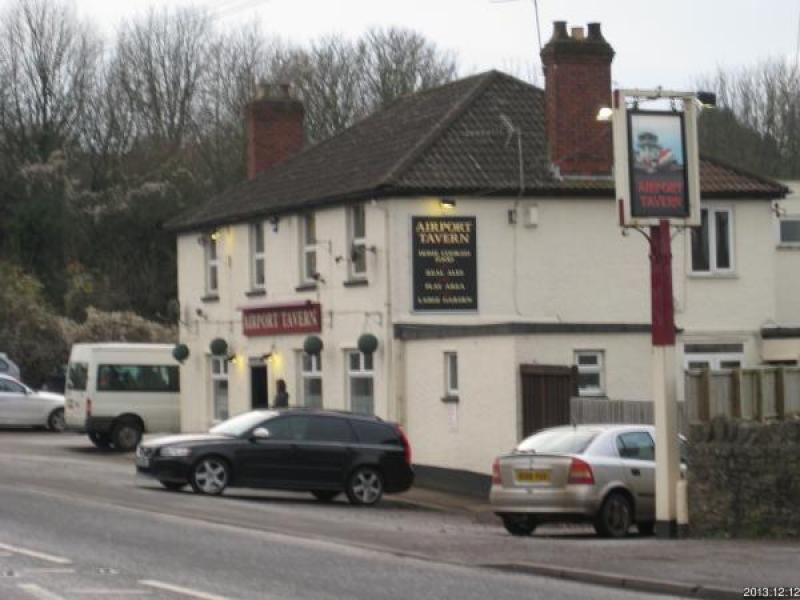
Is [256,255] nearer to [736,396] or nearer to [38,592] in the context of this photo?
[736,396]

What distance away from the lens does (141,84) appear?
268 ft

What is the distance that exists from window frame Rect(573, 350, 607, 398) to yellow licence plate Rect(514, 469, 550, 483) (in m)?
9.65

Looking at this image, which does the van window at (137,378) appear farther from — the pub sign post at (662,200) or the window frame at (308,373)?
the pub sign post at (662,200)

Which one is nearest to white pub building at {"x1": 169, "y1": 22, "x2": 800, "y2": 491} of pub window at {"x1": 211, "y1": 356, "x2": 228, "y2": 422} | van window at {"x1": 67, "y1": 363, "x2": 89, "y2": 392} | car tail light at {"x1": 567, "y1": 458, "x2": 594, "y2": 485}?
pub window at {"x1": 211, "y1": 356, "x2": 228, "y2": 422}

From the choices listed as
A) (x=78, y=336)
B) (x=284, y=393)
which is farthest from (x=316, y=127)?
(x=284, y=393)

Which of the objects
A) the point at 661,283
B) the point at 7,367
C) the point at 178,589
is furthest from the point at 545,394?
the point at 7,367

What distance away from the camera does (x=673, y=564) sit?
20141 millimetres

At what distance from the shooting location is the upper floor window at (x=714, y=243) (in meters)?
41.2

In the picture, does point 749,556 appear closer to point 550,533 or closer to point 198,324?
point 550,533

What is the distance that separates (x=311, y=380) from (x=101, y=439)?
654 centimetres

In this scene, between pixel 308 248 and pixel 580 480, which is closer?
pixel 580 480

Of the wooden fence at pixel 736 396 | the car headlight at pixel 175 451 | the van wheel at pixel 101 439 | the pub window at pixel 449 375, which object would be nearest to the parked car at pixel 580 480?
the wooden fence at pixel 736 396

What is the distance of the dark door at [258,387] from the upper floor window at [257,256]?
1942 mm

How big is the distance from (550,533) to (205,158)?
4865 centimetres
